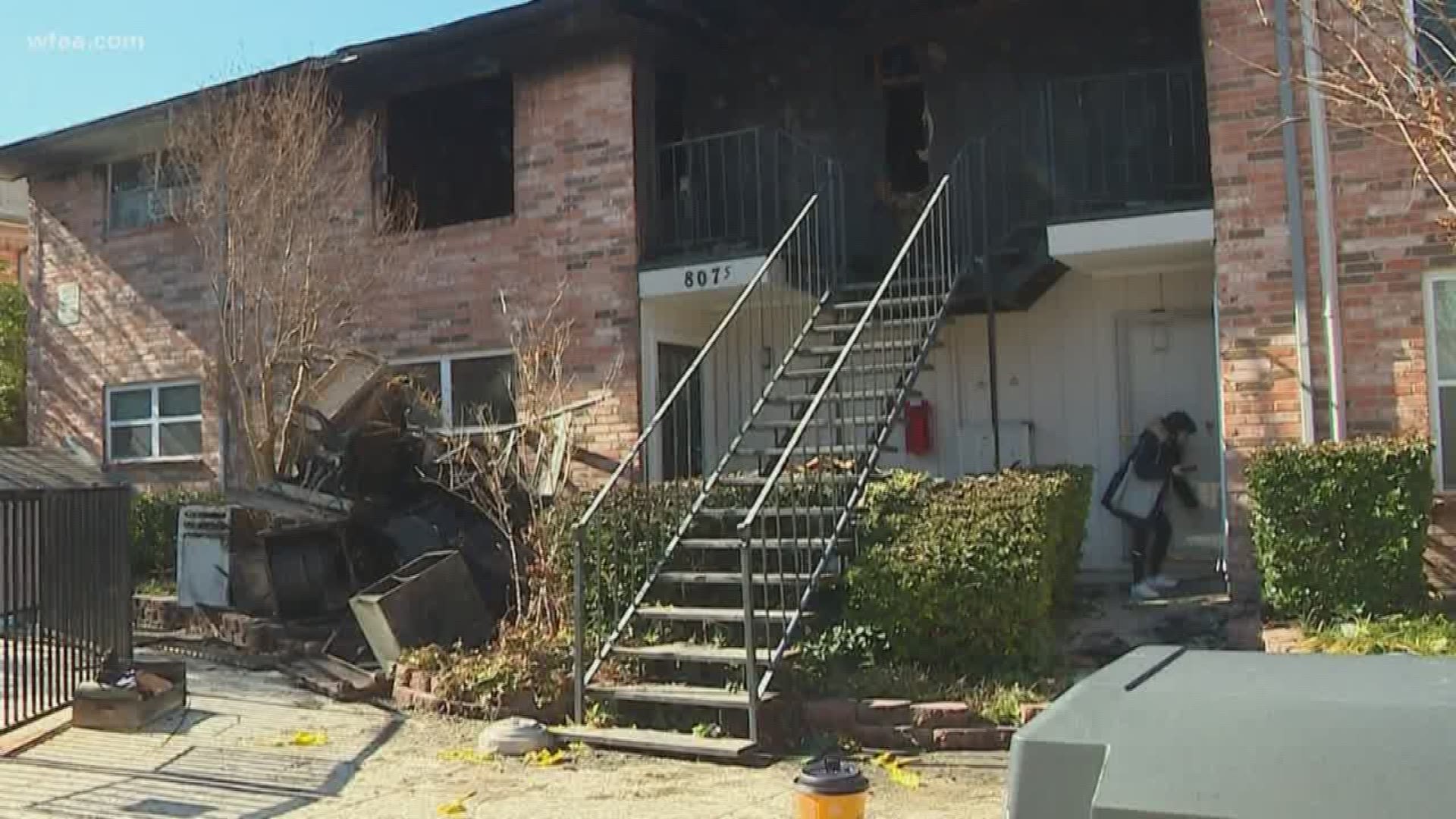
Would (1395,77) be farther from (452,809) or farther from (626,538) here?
(452,809)

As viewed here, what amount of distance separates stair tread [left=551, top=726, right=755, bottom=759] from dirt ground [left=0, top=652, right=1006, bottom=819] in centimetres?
7

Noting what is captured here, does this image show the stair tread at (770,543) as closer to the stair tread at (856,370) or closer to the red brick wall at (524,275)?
the stair tread at (856,370)

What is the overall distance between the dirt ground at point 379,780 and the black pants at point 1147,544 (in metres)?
3.59

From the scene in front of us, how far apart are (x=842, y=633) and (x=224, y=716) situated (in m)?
4.02

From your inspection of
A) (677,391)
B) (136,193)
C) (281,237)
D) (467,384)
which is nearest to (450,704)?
(677,391)

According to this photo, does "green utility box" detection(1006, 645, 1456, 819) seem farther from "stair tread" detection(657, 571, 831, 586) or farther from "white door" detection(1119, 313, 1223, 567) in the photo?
"white door" detection(1119, 313, 1223, 567)

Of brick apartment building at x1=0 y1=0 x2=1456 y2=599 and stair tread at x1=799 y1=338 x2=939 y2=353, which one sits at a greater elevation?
brick apartment building at x1=0 y1=0 x2=1456 y2=599

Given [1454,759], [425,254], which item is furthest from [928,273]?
[1454,759]

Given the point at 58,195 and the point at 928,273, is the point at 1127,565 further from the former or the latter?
the point at 58,195

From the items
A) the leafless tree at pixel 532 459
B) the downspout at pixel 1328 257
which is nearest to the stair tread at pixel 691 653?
the leafless tree at pixel 532 459

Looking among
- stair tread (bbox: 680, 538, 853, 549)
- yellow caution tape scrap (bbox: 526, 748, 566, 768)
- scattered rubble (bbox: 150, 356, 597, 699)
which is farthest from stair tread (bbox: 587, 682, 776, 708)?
scattered rubble (bbox: 150, 356, 597, 699)

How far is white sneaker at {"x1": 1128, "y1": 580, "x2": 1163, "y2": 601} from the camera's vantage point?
32.3 ft

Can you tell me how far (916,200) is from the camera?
40.1 ft

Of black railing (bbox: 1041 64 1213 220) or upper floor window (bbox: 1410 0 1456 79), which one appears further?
black railing (bbox: 1041 64 1213 220)
